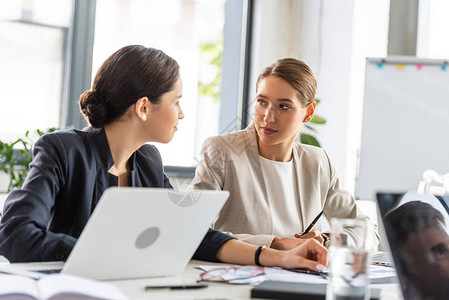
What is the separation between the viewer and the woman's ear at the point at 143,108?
5.80 feet

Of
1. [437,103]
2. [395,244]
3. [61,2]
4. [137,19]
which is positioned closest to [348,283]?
[395,244]

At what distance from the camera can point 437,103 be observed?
3227 millimetres

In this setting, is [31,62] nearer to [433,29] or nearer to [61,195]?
[61,195]

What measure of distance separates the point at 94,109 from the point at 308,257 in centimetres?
75

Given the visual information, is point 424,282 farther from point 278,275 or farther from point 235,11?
point 235,11

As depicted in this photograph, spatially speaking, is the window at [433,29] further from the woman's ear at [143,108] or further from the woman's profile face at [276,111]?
the woman's ear at [143,108]

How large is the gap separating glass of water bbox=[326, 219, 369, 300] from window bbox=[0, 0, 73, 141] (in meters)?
2.88

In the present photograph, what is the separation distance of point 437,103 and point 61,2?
7.54 ft

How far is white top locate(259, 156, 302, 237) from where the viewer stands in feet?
6.86

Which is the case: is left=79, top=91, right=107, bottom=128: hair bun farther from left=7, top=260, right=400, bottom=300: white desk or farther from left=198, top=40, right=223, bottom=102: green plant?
left=198, top=40, right=223, bottom=102: green plant

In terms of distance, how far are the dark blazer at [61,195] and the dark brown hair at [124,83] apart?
0.07 m

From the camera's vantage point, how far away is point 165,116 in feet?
5.99

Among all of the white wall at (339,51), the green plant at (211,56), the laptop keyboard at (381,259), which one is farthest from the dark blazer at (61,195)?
the green plant at (211,56)

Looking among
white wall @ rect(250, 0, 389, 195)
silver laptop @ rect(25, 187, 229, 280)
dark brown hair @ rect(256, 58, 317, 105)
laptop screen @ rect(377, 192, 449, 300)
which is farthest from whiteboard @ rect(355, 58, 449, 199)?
laptop screen @ rect(377, 192, 449, 300)
